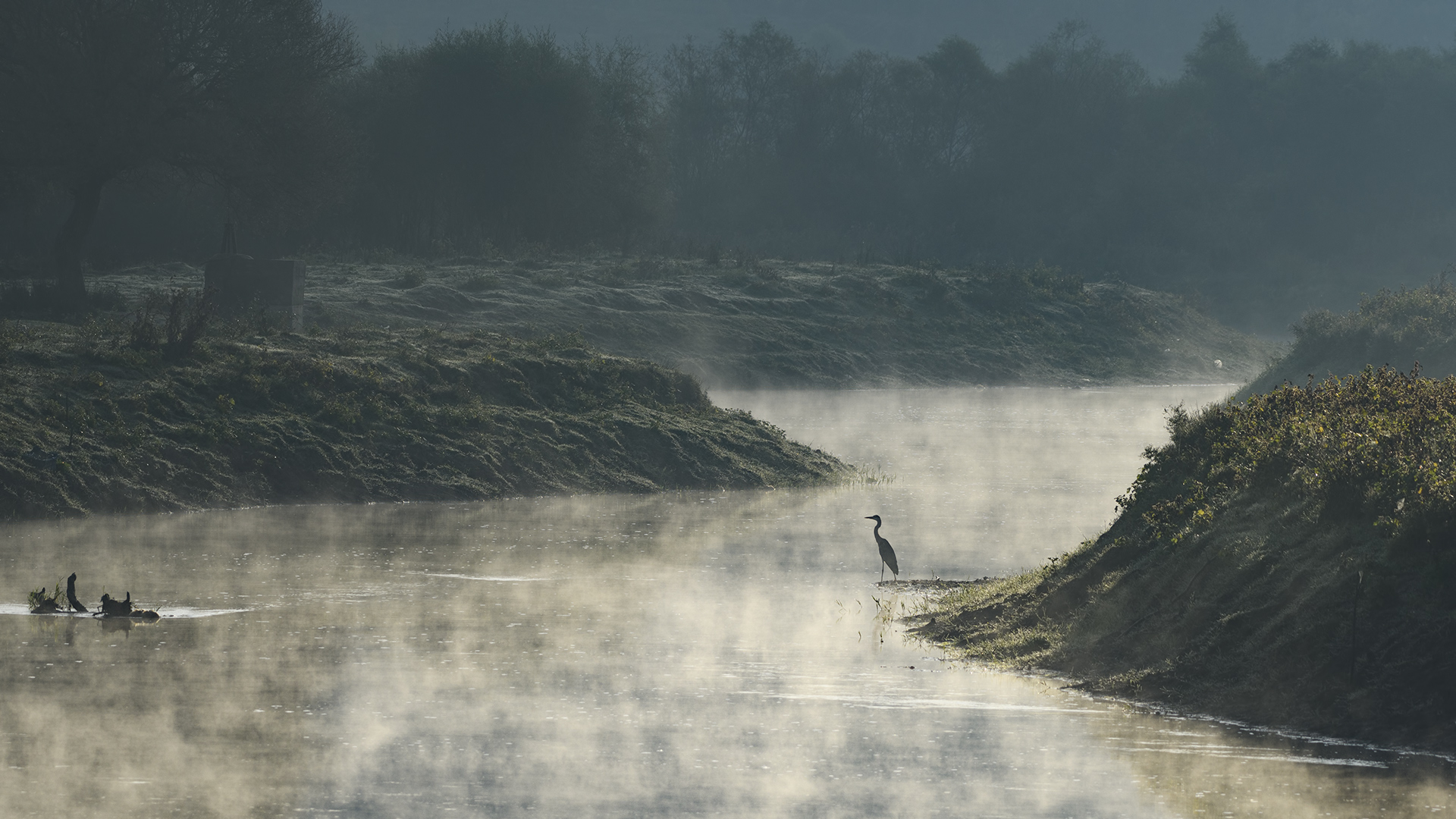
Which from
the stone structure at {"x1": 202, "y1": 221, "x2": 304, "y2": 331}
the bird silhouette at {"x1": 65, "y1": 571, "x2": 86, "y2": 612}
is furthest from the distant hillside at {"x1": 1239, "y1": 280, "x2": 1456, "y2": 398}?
the bird silhouette at {"x1": 65, "y1": 571, "x2": 86, "y2": 612}

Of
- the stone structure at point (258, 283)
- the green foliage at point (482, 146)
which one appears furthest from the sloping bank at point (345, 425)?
the green foliage at point (482, 146)

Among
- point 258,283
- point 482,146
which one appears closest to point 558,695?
Answer: point 258,283

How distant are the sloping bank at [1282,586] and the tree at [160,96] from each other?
34267 mm

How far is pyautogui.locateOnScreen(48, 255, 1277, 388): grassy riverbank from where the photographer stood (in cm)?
5922

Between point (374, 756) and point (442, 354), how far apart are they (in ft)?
89.5

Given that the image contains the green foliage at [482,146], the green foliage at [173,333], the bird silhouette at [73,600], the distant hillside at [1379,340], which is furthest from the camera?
the green foliage at [482,146]

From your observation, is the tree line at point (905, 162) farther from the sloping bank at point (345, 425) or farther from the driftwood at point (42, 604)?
the driftwood at point (42, 604)

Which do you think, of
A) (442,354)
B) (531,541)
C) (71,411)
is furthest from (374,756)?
(442,354)

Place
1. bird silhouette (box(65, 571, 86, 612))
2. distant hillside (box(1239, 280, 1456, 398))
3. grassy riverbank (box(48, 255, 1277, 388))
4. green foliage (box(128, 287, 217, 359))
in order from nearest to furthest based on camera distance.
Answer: bird silhouette (box(65, 571, 86, 612))
green foliage (box(128, 287, 217, 359))
distant hillside (box(1239, 280, 1456, 398))
grassy riverbank (box(48, 255, 1277, 388))

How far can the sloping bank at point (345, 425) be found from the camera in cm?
2892

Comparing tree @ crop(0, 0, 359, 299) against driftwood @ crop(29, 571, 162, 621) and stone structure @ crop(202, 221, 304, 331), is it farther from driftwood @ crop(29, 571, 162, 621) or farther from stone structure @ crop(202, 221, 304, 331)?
driftwood @ crop(29, 571, 162, 621)

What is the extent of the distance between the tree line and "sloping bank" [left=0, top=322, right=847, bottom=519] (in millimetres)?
19859

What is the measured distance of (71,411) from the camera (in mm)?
29781

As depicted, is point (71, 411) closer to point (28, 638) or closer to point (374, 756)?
point (28, 638)
